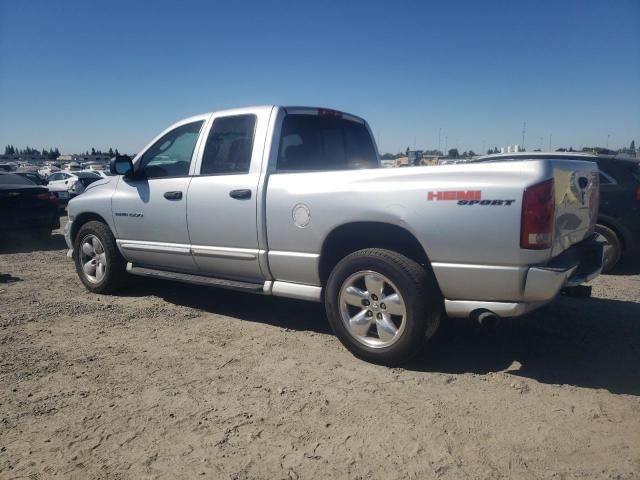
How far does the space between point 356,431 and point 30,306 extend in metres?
4.18

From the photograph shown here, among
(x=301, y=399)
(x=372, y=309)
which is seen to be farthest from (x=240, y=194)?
(x=301, y=399)

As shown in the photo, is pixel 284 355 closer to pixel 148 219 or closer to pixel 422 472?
pixel 422 472

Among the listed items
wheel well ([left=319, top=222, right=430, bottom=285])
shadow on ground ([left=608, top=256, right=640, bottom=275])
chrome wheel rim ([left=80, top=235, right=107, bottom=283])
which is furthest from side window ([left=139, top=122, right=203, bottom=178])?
shadow on ground ([left=608, top=256, right=640, bottom=275])

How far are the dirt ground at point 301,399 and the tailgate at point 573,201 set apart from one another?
0.98 meters

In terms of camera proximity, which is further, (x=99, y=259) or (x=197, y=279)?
(x=99, y=259)

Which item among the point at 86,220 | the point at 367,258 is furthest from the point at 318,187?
the point at 86,220

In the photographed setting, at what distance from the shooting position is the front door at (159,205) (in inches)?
186

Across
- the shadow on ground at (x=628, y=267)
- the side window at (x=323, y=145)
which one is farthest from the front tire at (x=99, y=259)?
the shadow on ground at (x=628, y=267)

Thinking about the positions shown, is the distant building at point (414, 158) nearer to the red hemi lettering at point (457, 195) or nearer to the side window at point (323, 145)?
the side window at point (323, 145)

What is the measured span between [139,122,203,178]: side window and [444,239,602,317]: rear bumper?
2.97 m

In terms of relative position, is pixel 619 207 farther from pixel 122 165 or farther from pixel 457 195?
pixel 122 165

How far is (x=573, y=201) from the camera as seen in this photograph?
3.35 m

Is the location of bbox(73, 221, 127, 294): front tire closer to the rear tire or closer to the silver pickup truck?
the silver pickup truck

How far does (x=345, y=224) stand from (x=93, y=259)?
354 centimetres
